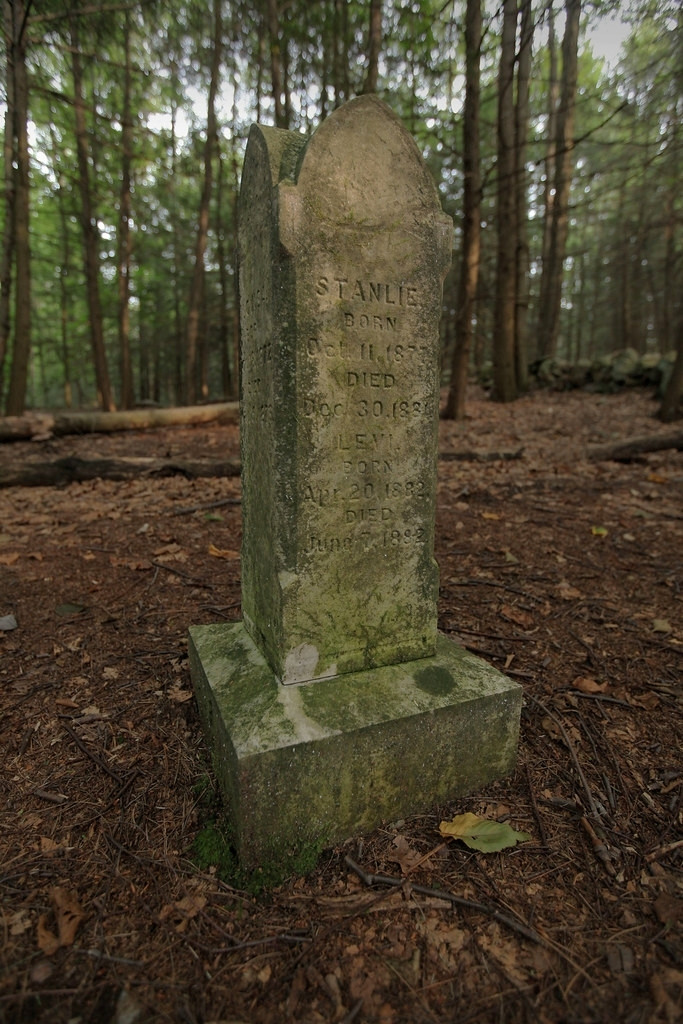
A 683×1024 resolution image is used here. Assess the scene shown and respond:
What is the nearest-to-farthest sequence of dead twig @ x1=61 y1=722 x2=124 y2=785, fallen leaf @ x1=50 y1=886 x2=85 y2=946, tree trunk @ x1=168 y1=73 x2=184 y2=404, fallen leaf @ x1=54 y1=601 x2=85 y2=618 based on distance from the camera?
1. fallen leaf @ x1=50 y1=886 x2=85 y2=946
2. dead twig @ x1=61 y1=722 x2=124 y2=785
3. fallen leaf @ x1=54 y1=601 x2=85 y2=618
4. tree trunk @ x1=168 y1=73 x2=184 y2=404

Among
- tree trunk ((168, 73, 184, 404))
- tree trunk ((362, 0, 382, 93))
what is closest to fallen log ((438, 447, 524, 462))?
tree trunk ((362, 0, 382, 93))

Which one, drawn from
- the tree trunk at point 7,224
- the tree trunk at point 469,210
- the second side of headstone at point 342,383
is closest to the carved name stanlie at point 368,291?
the second side of headstone at point 342,383

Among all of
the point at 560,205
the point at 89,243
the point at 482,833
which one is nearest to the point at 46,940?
the point at 482,833

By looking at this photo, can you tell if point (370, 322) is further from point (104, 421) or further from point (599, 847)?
point (104, 421)

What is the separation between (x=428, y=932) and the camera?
163cm

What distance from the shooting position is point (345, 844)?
6.46 ft

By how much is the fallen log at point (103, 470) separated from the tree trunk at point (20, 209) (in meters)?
5.42

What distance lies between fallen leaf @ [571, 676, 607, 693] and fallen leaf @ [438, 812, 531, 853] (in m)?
1.04

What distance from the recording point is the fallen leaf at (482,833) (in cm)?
190

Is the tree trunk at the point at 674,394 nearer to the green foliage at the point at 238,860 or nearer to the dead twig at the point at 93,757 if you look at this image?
the green foliage at the point at 238,860

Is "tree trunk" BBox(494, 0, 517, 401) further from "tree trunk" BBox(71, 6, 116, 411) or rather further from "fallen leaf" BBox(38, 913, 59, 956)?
"fallen leaf" BBox(38, 913, 59, 956)

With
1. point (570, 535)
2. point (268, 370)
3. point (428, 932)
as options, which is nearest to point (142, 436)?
point (570, 535)

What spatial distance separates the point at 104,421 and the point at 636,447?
9.17 metres

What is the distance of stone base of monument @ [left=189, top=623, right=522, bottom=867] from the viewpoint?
1.82m
